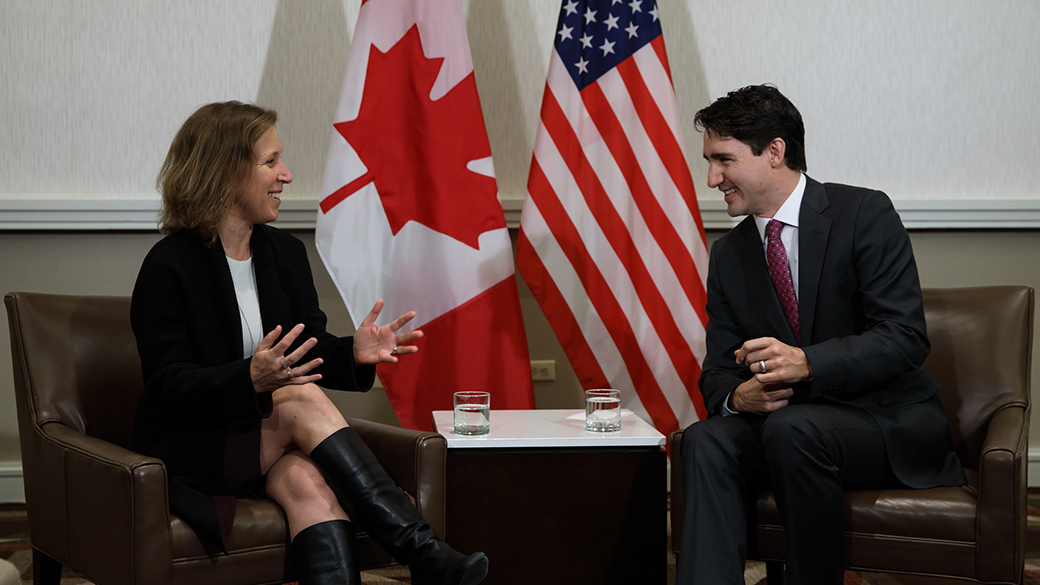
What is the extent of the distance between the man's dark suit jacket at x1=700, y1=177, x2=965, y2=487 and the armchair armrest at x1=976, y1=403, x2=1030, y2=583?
133 mm

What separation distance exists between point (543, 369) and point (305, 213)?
1066mm

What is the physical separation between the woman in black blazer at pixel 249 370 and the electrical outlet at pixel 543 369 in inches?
48.9

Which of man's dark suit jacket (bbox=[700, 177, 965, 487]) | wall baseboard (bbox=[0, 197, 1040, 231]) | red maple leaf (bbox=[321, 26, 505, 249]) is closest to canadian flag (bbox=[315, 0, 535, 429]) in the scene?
red maple leaf (bbox=[321, 26, 505, 249])

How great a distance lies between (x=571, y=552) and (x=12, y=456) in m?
2.30

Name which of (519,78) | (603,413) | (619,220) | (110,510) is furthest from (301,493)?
(519,78)

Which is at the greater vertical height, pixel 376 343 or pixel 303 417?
pixel 376 343

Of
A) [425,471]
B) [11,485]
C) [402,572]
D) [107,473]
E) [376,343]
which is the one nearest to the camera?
[107,473]

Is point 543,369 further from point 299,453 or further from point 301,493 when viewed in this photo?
point 301,493

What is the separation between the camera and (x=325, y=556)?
67.6 inches

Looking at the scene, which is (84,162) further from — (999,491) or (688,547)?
(999,491)

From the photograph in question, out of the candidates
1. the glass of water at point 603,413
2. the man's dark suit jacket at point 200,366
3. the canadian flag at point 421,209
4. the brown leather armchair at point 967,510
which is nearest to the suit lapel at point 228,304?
the man's dark suit jacket at point 200,366

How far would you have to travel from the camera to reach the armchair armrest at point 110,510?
5.41ft

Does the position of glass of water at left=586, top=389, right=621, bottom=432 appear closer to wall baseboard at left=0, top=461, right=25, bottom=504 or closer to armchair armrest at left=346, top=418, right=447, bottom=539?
armchair armrest at left=346, top=418, right=447, bottom=539

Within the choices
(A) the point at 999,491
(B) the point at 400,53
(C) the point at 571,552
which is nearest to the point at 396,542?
(C) the point at 571,552
